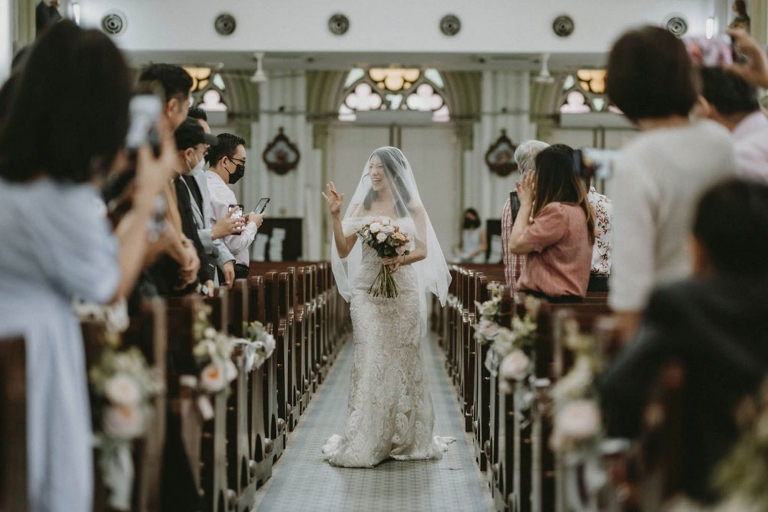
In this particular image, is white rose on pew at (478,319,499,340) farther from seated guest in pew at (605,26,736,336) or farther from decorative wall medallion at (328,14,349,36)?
decorative wall medallion at (328,14,349,36)

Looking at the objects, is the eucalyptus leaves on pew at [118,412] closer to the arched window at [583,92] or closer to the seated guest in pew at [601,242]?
the seated guest in pew at [601,242]

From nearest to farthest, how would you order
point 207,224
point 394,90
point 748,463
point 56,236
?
1. point 748,463
2. point 56,236
3. point 207,224
4. point 394,90

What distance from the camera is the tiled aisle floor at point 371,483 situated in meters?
4.82

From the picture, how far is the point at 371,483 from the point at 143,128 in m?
3.18

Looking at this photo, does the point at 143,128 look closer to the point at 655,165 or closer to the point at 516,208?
the point at 655,165

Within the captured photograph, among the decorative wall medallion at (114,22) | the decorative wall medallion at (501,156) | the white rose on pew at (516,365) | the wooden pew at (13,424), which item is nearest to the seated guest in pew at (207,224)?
the white rose on pew at (516,365)

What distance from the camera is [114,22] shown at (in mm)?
13484

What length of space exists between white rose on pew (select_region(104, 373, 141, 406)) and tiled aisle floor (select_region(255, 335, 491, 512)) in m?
2.34

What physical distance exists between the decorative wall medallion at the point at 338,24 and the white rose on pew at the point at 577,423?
11849 mm

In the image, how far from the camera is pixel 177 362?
11.3ft

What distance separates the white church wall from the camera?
44.5 feet

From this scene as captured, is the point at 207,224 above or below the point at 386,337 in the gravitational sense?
above

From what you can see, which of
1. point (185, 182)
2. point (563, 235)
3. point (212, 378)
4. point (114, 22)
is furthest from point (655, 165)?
point (114, 22)

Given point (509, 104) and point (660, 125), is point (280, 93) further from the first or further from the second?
point (660, 125)
